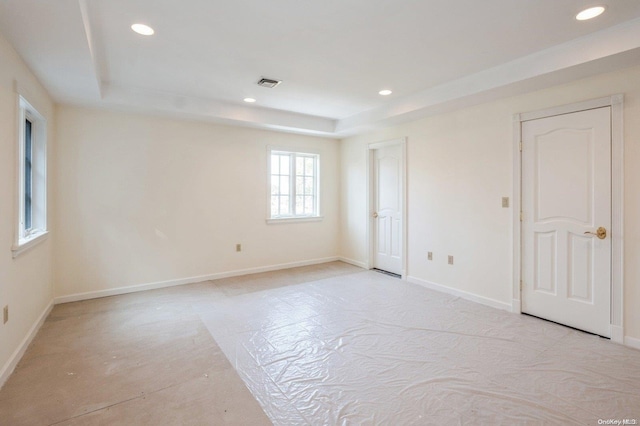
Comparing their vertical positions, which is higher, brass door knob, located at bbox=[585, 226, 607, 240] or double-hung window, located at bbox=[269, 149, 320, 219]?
Answer: double-hung window, located at bbox=[269, 149, 320, 219]

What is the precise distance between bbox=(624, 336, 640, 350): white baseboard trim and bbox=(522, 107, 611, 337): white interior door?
158 millimetres

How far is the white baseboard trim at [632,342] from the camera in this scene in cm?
271

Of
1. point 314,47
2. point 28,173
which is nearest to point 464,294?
point 314,47

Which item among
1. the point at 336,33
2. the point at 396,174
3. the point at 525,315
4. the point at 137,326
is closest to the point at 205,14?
the point at 336,33

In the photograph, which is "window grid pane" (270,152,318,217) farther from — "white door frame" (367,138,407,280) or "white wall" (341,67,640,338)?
"white wall" (341,67,640,338)

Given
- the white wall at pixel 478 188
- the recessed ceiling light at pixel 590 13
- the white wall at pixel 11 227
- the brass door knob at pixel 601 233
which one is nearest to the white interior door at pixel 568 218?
the brass door knob at pixel 601 233

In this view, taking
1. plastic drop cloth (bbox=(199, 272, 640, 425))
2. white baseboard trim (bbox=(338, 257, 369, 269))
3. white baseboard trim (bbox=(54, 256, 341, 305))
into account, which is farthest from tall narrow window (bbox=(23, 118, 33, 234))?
white baseboard trim (bbox=(338, 257, 369, 269))

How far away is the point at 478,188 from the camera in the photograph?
12.7 feet

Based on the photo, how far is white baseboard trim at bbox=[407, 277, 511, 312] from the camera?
3675mm

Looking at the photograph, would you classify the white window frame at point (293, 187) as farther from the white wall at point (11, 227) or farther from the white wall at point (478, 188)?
the white wall at point (11, 227)

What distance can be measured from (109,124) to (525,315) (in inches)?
210

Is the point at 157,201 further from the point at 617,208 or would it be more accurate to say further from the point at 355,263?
the point at 617,208

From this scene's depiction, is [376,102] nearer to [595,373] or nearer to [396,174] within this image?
[396,174]

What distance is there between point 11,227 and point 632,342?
5.06 meters
